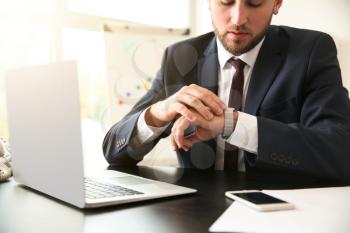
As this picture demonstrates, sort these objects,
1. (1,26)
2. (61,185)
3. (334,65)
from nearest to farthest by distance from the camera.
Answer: (61,185) < (334,65) < (1,26)

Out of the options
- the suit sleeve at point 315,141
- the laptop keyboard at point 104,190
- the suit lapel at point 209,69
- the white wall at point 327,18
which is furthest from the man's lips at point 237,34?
the white wall at point 327,18

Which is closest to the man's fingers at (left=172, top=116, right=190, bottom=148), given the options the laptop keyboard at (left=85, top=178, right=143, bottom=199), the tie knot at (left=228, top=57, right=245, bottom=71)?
the laptop keyboard at (left=85, top=178, right=143, bottom=199)

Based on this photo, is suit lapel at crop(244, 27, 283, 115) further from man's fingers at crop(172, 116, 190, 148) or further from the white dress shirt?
man's fingers at crop(172, 116, 190, 148)

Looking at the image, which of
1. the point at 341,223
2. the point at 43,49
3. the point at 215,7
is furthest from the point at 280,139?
the point at 43,49

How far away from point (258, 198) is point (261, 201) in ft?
0.07

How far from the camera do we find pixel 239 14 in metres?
1.28

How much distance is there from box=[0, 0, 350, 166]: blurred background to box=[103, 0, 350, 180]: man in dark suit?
99 centimetres

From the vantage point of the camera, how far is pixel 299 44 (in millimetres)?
1392

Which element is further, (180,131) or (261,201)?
(180,131)

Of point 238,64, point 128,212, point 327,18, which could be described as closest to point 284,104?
point 238,64

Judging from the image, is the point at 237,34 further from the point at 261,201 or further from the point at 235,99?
the point at 261,201

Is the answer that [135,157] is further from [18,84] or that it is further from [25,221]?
[25,221]

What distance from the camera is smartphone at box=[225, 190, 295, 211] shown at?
0.67 m

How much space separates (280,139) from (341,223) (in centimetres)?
44
